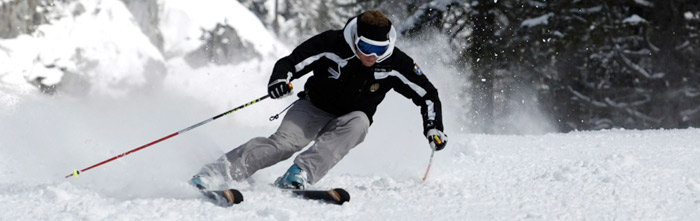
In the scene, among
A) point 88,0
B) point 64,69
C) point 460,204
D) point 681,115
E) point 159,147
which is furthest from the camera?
point 681,115

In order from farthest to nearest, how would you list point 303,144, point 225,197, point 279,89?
point 303,144, point 279,89, point 225,197

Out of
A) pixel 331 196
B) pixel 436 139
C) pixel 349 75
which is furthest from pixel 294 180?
pixel 436 139

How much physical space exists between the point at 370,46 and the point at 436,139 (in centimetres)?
66

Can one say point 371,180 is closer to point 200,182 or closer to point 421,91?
point 421,91

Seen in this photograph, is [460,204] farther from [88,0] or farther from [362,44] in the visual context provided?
[88,0]

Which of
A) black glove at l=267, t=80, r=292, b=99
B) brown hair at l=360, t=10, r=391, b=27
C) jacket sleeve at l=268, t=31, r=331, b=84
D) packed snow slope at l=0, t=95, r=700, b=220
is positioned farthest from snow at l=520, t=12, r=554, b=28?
black glove at l=267, t=80, r=292, b=99

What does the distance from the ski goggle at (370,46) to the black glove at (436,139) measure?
1.86 ft

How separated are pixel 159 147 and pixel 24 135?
1.25 meters

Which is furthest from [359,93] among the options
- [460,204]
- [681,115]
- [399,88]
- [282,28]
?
[681,115]

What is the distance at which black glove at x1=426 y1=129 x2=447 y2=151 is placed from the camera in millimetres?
4051

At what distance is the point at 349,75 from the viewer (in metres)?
4.00

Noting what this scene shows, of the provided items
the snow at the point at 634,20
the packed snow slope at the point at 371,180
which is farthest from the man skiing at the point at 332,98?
the snow at the point at 634,20

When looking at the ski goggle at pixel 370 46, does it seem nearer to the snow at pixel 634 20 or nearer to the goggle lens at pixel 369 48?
the goggle lens at pixel 369 48

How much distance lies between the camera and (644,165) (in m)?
4.64
